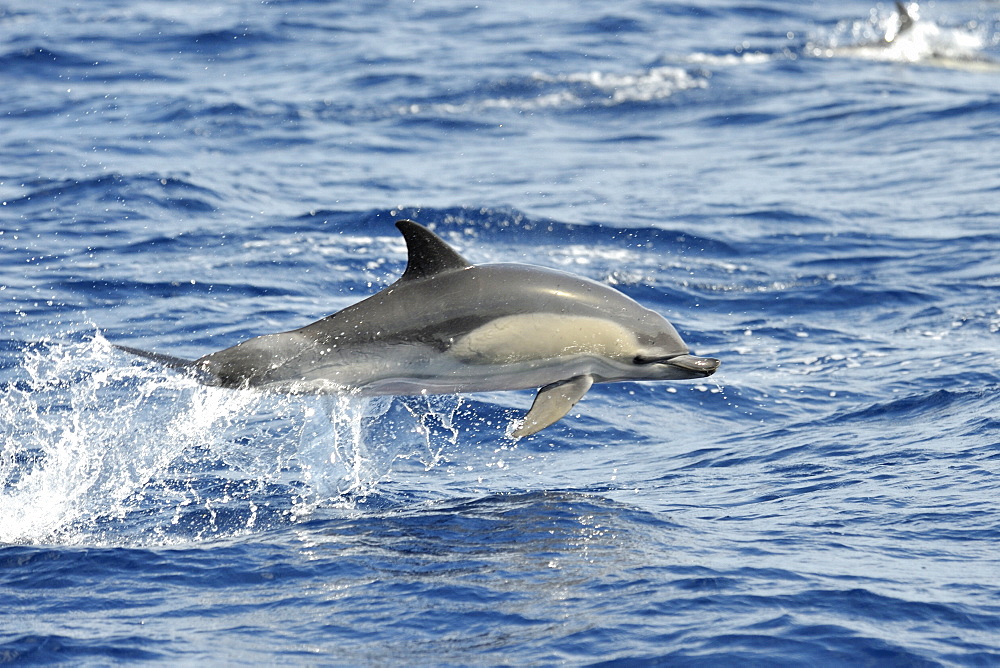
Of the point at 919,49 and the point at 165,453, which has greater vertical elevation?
the point at 919,49

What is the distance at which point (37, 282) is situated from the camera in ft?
39.8

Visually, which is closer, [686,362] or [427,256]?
[427,256]

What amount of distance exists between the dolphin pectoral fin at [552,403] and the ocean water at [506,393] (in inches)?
27.0

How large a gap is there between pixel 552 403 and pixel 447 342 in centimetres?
61

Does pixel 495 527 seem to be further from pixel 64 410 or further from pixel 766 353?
pixel 766 353

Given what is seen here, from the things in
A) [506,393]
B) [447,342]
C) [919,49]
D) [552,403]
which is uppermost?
[919,49]

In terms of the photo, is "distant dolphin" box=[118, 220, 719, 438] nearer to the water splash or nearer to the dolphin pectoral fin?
the dolphin pectoral fin

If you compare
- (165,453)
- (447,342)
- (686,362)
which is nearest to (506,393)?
(165,453)

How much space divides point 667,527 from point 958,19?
78.5ft

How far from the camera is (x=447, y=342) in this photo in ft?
22.2

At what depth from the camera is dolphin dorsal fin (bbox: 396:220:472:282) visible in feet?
22.1

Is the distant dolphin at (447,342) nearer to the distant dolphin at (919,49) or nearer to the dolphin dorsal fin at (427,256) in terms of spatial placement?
the dolphin dorsal fin at (427,256)

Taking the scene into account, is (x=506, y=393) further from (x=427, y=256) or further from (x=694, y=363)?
(x=427, y=256)

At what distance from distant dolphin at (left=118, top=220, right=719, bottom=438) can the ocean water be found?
184 millimetres
